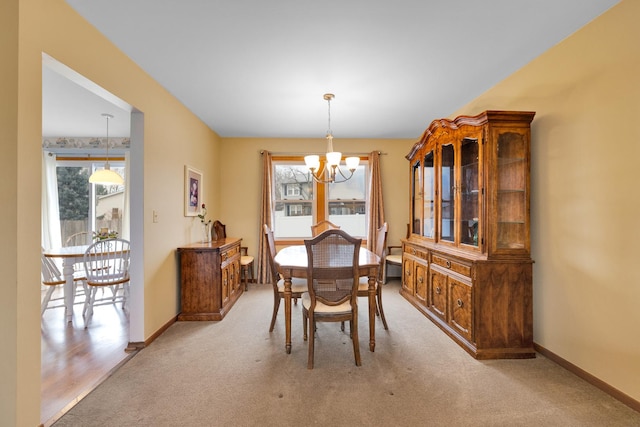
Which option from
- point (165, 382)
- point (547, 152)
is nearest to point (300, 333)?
point (165, 382)

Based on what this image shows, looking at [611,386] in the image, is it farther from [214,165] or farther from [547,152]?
[214,165]

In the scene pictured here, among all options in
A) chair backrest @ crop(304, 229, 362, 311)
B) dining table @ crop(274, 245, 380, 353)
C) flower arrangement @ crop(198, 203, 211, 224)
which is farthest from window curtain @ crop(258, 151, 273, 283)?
chair backrest @ crop(304, 229, 362, 311)

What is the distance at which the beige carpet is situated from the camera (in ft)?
5.66

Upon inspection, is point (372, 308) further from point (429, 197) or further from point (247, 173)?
point (247, 173)

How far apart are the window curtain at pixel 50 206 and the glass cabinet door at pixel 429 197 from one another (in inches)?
244

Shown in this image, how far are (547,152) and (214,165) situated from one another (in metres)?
4.34

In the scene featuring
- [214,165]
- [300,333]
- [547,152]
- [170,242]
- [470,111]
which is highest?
[470,111]

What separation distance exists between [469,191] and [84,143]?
20.3ft

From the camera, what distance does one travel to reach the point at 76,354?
97.4 inches

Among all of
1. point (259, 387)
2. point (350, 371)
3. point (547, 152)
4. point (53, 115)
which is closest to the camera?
point (259, 387)

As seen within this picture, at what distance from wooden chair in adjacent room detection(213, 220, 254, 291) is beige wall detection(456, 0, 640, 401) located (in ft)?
12.0

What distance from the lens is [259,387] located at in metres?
2.04

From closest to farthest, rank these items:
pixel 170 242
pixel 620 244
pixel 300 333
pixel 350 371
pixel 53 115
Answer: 1. pixel 620 244
2. pixel 350 371
3. pixel 300 333
4. pixel 170 242
5. pixel 53 115

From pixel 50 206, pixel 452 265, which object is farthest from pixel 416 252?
pixel 50 206
